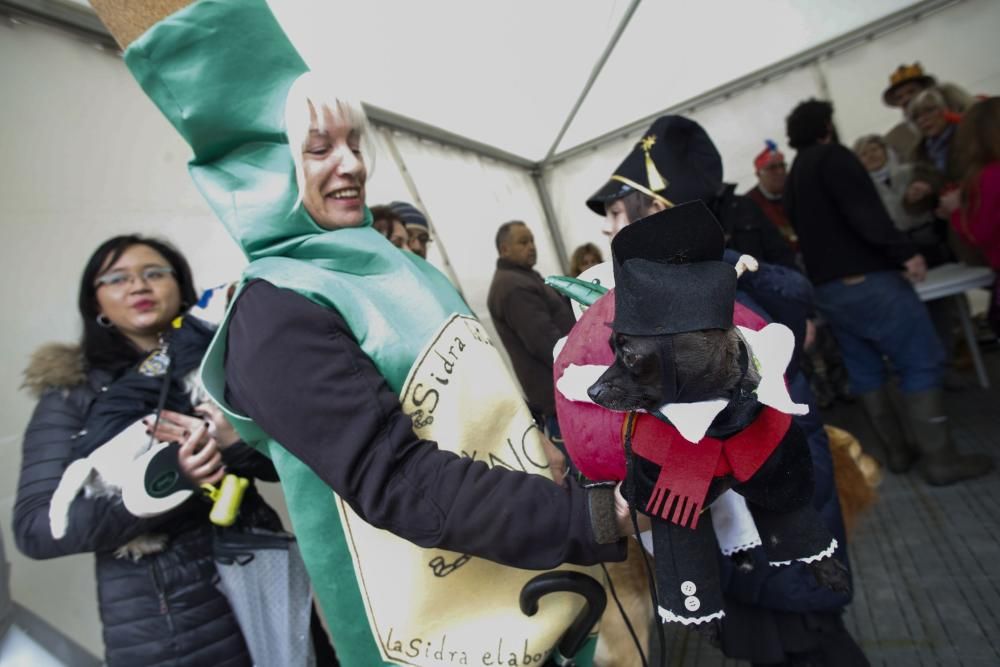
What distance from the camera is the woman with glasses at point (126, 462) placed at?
3.54ft

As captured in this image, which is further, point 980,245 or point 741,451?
point 980,245

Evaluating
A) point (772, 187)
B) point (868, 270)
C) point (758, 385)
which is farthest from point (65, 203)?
point (772, 187)

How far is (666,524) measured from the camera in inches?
24.5

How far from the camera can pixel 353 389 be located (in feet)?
2.09

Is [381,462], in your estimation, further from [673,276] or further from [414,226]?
[414,226]

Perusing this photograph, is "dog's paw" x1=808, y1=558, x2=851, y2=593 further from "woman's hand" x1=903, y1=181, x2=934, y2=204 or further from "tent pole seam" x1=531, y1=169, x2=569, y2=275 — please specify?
"tent pole seam" x1=531, y1=169, x2=569, y2=275

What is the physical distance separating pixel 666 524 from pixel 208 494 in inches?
39.0

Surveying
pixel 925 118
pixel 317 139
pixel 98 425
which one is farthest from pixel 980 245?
pixel 98 425

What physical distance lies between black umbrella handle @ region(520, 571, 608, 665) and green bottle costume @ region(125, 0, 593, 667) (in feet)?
0.11

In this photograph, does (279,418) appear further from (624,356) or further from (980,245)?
(980,245)

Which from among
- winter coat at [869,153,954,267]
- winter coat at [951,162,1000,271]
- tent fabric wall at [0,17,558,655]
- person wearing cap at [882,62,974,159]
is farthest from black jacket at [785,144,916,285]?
tent fabric wall at [0,17,558,655]

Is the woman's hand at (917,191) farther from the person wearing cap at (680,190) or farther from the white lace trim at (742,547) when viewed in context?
the white lace trim at (742,547)

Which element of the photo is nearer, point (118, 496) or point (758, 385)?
point (758, 385)

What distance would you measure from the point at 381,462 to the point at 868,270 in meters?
2.33
